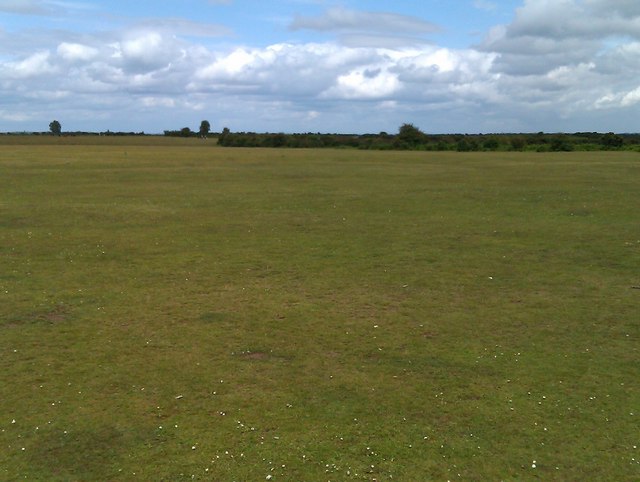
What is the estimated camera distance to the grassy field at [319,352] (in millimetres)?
5359

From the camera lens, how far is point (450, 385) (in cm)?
678

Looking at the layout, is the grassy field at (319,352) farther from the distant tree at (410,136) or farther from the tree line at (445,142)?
the distant tree at (410,136)

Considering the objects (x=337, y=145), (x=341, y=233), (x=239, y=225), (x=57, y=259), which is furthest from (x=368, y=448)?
(x=337, y=145)

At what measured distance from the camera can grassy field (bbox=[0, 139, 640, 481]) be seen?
5.36 metres

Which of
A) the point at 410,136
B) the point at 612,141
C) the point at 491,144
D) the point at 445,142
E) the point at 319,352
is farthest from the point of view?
the point at 410,136

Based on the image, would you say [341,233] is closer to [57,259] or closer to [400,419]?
[57,259]

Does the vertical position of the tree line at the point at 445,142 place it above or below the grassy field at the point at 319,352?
above

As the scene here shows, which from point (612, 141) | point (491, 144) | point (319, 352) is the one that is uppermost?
point (612, 141)

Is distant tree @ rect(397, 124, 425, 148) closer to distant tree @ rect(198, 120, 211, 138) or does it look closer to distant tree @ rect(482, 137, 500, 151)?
distant tree @ rect(482, 137, 500, 151)

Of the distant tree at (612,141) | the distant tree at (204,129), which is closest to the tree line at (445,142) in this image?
the distant tree at (612,141)

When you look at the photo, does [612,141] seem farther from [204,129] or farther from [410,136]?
[204,129]

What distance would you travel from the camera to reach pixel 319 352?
7.77 meters

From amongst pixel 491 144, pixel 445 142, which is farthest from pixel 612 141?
pixel 445 142

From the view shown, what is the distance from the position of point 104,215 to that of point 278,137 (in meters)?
92.2
